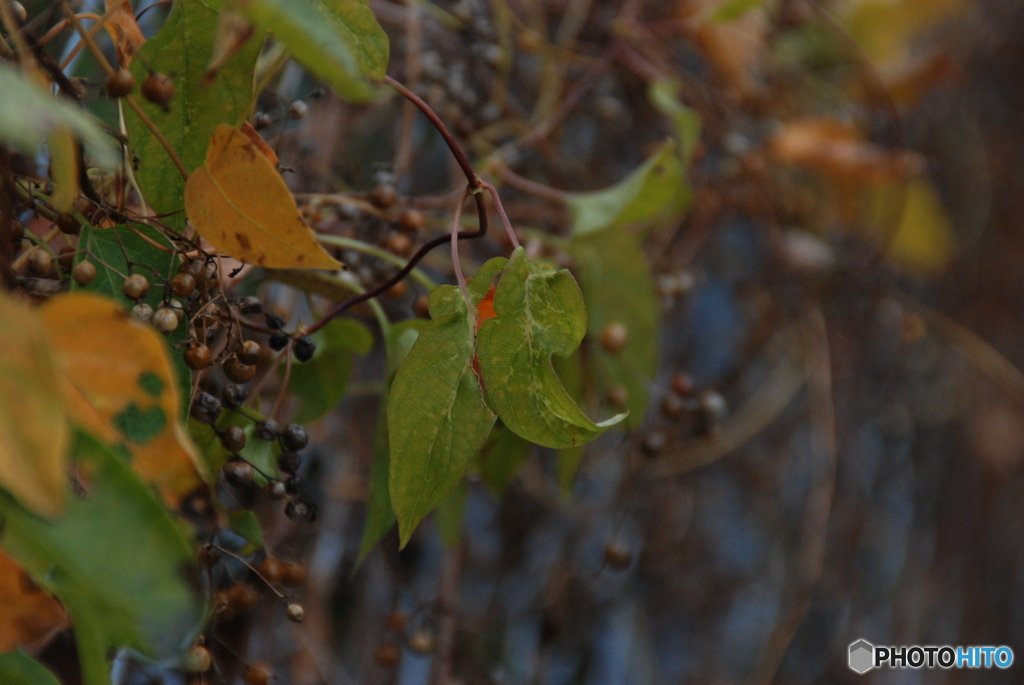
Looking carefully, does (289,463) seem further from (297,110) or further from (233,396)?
(297,110)

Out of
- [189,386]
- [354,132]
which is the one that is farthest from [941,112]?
[189,386]

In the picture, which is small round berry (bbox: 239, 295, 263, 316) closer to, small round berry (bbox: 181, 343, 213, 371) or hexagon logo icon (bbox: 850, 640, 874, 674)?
small round berry (bbox: 181, 343, 213, 371)

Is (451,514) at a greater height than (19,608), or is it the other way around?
(19,608)

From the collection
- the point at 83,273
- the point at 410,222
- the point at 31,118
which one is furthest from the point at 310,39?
the point at 410,222

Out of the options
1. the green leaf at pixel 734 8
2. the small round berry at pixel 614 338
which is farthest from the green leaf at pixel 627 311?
the green leaf at pixel 734 8

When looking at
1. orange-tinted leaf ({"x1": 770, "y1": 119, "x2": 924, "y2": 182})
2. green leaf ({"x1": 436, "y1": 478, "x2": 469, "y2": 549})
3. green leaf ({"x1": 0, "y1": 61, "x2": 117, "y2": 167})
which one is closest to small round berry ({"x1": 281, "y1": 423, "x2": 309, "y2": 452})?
green leaf ({"x1": 436, "y1": 478, "x2": 469, "y2": 549})

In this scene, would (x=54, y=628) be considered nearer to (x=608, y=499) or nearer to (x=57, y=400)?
(x=57, y=400)
